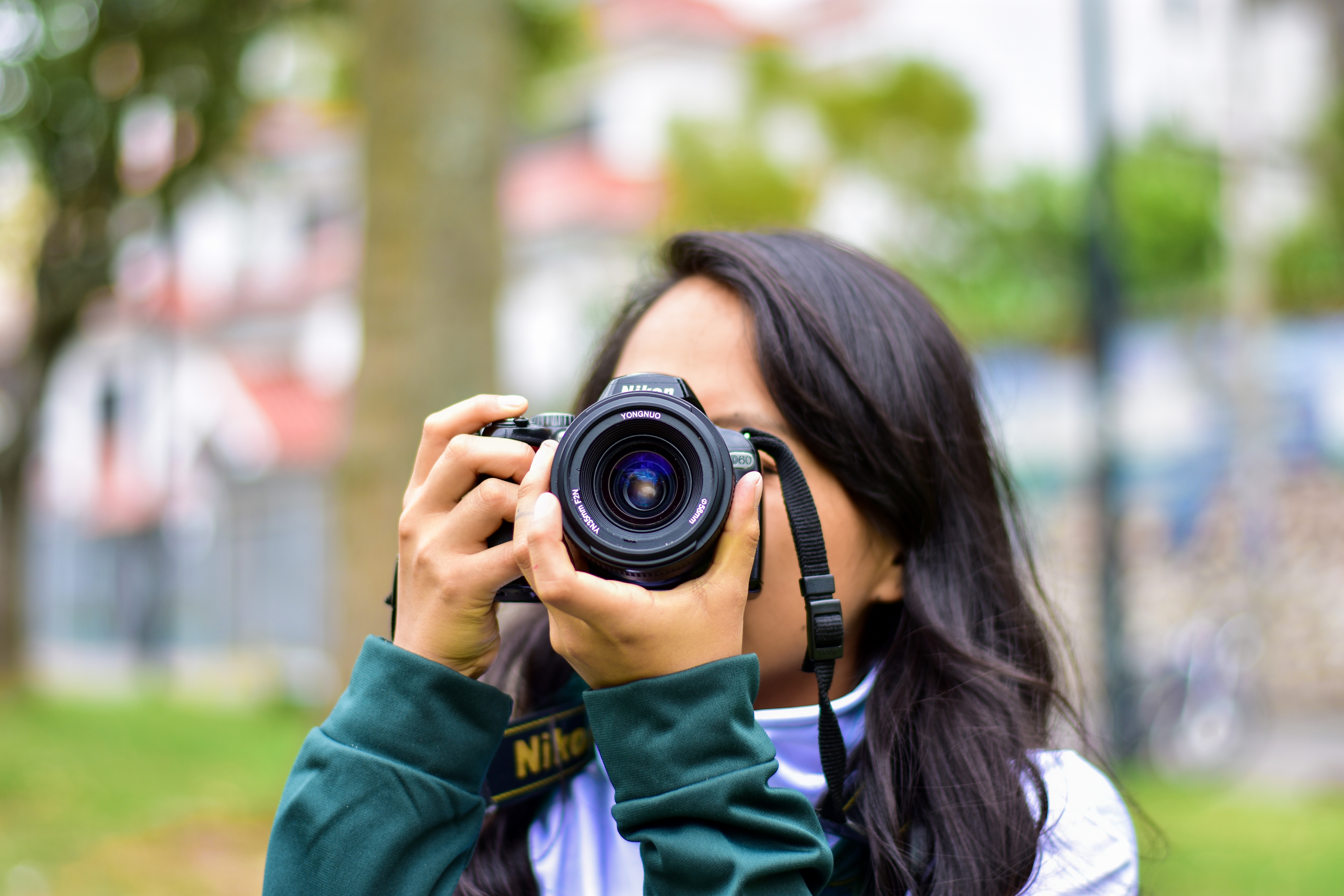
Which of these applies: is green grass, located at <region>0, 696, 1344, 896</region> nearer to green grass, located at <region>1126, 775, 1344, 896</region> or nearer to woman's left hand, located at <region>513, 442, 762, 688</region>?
green grass, located at <region>1126, 775, 1344, 896</region>

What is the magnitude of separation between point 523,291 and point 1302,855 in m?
12.8

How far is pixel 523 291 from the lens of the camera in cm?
1552

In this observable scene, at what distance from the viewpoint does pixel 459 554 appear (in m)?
1.25

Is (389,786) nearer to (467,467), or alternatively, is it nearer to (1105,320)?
(467,467)

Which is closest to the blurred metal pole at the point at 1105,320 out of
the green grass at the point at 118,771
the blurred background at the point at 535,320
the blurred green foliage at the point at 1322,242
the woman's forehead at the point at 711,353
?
the blurred background at the point at 535,320

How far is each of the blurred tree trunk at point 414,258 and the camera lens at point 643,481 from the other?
2.61 m

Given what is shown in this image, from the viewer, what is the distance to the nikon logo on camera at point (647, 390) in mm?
1215

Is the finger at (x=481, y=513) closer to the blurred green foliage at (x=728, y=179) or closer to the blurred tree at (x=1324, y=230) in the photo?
the blurred tree at (x=1324, y=230)

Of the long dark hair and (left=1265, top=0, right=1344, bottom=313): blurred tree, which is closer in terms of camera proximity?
the long dark hair

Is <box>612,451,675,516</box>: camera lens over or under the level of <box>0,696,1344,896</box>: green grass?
over

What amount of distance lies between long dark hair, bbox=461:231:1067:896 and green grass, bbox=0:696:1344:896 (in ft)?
2.30

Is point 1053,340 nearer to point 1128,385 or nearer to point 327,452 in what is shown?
point 1128,385

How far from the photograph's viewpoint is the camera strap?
48.5 inches

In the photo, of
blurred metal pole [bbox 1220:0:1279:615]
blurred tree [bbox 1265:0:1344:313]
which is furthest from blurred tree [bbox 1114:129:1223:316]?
blurred metal pole [bbox 1220:0:1279:615]
